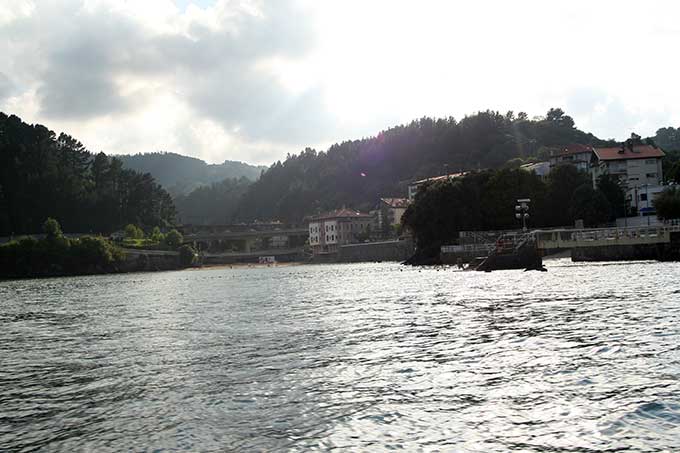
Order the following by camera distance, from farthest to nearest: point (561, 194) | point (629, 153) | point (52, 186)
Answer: point (52, 186) < point (629, 153) < point (561, 194)

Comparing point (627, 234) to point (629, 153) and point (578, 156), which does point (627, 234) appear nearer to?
point (629, 153)

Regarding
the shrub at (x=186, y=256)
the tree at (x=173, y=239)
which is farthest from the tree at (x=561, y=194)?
the tree at (x=173, y=239)

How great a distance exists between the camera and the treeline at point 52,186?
172m

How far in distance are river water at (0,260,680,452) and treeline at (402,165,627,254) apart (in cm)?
7698

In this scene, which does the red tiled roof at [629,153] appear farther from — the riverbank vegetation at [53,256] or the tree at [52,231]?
the tree at [52,231]

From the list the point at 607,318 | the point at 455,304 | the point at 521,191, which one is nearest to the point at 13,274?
the point at 521,191

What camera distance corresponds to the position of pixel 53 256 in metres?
142

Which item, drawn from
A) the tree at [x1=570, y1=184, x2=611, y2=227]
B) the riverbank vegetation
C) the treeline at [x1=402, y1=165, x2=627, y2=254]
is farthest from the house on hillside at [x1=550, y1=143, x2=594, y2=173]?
the riverbank vegetation

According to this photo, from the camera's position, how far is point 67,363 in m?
21.1

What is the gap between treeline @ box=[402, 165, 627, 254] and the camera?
353 ft

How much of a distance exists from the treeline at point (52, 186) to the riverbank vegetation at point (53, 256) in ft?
99.6

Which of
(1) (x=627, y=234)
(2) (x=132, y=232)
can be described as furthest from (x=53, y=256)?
(1) (x=627, y=234)

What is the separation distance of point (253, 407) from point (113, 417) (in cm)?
280

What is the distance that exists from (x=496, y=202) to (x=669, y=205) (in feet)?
96.8
